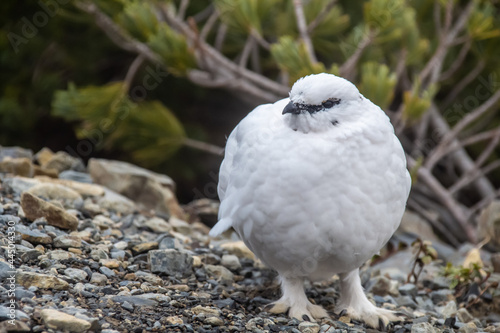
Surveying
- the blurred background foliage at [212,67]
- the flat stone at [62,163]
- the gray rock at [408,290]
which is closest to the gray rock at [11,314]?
the gray rock at [408,290]

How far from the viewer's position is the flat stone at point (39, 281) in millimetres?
2260

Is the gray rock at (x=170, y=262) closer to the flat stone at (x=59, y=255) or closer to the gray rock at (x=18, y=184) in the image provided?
the flat stone at (x=59, y=255)

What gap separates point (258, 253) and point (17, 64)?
3.60 meters

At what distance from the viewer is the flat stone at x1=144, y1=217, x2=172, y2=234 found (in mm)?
3379

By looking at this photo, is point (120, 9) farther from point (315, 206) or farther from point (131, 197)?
point (315, 206)

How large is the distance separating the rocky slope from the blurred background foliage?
81 centimetres

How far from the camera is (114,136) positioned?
4.80 metres

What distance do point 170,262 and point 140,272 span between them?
16cm

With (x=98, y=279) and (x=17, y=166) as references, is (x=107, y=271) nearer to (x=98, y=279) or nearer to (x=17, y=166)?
(x=98, y=279)

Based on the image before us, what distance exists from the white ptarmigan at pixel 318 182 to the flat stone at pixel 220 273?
1.53ft

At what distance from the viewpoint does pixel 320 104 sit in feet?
7.84

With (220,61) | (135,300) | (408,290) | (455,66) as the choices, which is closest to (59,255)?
(135,300)

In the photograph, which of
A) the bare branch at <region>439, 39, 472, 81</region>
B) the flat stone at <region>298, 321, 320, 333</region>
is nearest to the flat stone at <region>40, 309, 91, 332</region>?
the flat stone at <region>298, 321, 320, 333</region>

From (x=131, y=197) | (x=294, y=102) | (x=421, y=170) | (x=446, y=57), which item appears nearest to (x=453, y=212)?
(x=421, y=170)
